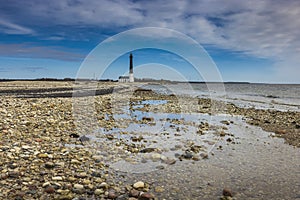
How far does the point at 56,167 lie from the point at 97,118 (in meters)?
8.01

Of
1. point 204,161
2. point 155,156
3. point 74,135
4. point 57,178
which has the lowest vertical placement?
point 204,161

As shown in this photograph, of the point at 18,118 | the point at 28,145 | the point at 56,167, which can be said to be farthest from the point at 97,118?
the point at 56,167

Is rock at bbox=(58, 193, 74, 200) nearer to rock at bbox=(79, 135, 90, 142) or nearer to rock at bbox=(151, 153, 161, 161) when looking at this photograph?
rock at bbox=(151, 153, 161, 161)

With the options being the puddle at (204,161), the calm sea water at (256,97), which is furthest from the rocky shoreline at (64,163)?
the calm sea water at (256,97)

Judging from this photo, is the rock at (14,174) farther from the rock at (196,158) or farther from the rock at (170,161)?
the rock at (196,158)

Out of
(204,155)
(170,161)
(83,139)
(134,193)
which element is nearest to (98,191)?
(134,193)

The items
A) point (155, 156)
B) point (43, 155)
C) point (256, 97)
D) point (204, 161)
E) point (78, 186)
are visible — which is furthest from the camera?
point (256, 97)

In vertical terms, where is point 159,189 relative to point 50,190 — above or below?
below

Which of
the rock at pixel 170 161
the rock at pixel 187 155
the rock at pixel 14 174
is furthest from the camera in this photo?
the rock at pixel 187 155

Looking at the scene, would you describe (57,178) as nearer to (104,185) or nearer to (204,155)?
(104,185)

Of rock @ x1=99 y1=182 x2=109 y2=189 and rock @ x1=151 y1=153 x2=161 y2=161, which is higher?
rock @ x1=99 y1=182 x2=109 y2=189

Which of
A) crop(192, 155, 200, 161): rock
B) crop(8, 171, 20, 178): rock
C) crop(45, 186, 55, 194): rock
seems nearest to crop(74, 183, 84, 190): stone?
crop(45, 186, 55, 194): rock

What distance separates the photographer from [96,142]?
8.85m

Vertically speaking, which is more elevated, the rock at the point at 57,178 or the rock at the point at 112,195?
the rock at the point at 57,178
